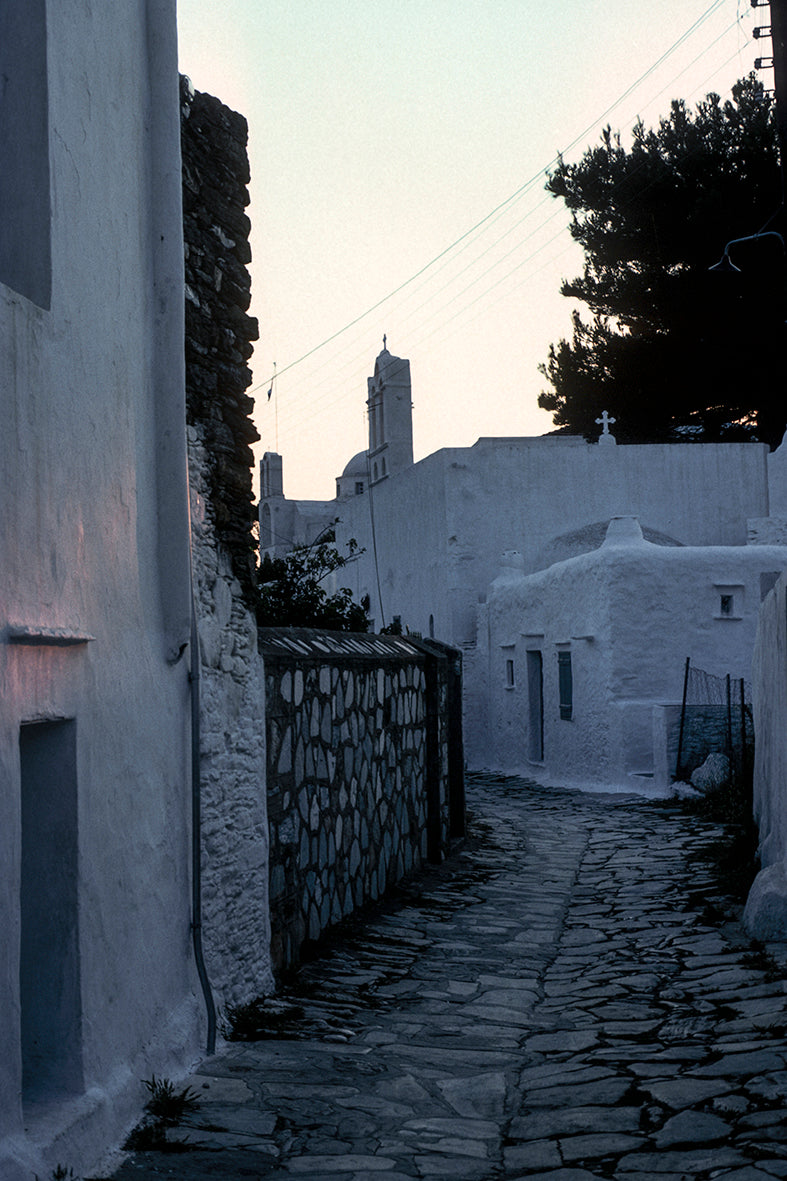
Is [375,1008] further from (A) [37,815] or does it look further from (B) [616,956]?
(A) [37,815]

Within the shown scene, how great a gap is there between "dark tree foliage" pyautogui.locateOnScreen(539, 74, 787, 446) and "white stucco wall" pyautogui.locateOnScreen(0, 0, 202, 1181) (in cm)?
2512

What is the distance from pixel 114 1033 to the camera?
4.30m

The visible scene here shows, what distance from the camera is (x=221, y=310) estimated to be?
599cm

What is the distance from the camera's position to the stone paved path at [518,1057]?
13.5ft

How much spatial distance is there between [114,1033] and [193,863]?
3.31ft

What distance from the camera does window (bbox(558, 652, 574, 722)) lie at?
18188mm

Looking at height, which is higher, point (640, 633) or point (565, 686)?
point (640, 633)

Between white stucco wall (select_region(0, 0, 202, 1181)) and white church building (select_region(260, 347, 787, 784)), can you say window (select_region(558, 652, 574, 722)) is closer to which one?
white church building (select_region(260, 347, 787, 784))

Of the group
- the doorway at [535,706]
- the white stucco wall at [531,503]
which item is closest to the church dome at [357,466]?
the white stucco wall at [531,503]

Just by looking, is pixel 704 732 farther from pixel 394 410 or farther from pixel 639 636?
pixel 394 410

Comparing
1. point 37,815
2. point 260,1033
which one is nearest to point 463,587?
point 260,1033

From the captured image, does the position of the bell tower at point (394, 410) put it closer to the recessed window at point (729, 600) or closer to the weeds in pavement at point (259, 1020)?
the recessed window at point (729, 600)

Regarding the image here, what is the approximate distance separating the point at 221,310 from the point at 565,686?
13.2 m

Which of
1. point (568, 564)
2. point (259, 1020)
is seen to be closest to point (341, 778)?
point (259, 1020)
